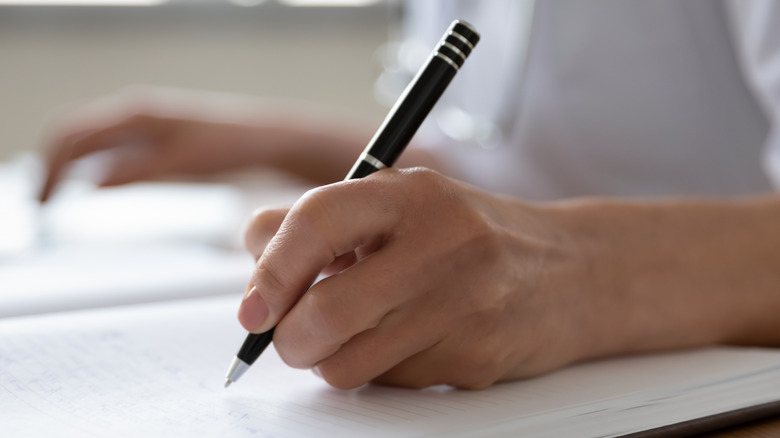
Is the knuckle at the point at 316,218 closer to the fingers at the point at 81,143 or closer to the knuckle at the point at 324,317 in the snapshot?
the knuckle at the point at 324,317

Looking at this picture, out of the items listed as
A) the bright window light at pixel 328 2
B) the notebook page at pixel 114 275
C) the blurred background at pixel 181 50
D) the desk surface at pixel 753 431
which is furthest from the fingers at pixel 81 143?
the bright window light at pixel 328 2

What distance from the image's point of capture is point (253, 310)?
1.07 feet

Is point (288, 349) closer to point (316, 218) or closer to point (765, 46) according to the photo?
point (316, 218)

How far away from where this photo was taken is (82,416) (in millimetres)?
309

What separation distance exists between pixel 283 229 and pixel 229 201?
0.75 metres

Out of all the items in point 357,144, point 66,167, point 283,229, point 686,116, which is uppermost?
point 686,116

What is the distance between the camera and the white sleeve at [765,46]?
0.50 m

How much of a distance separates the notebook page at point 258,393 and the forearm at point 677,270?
0.02 m

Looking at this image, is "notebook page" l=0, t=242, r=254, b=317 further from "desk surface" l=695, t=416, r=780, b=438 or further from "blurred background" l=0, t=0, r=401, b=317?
"desk surface" l=695, t=416, r=780, b=438

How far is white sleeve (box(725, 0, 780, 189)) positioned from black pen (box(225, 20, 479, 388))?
27 centimetres

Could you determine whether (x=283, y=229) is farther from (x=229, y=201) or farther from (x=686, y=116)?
(x=229, y=201)

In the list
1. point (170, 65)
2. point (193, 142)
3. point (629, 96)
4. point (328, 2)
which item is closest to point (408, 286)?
point (629, 96)

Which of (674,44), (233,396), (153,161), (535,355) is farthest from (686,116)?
(153,161)

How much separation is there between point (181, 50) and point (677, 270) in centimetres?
215
